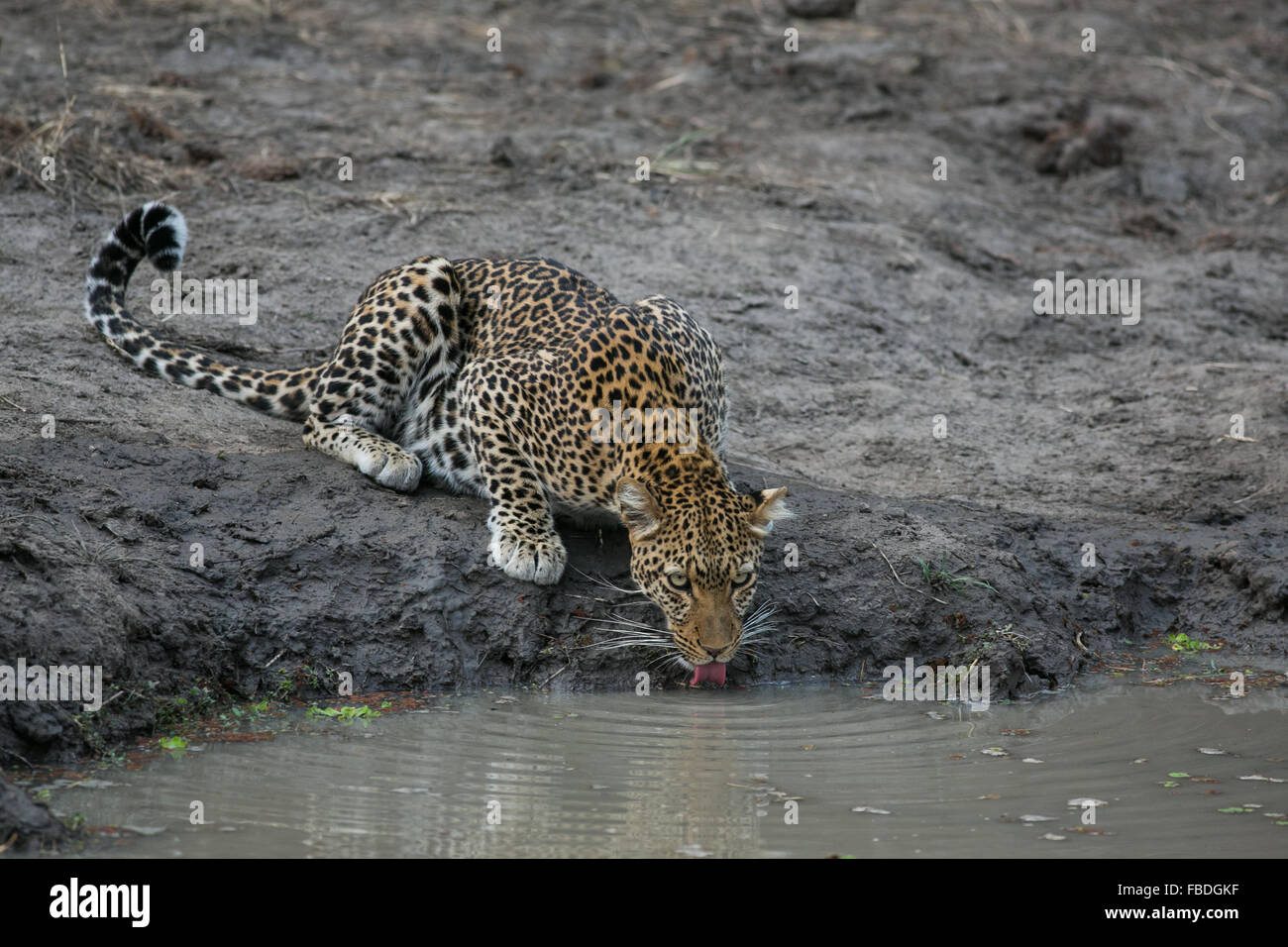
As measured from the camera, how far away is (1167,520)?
31.8ft

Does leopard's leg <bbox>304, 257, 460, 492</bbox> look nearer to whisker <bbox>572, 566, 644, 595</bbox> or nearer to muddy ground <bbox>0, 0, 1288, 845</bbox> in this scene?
muddy ground <bbox>0, 0, 1288, 845</bbox>

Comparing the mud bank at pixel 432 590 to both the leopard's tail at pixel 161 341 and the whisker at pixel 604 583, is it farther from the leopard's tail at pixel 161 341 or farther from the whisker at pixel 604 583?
the leopard's tail at pixel 161 341

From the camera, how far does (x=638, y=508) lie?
7355 mm

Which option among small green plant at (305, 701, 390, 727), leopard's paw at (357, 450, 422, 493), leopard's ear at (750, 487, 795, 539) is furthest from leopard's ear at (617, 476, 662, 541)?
leopard's paw at (357, 450, 422, 493)

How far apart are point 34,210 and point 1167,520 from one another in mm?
8296

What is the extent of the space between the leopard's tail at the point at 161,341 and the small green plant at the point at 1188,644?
17.1 feet

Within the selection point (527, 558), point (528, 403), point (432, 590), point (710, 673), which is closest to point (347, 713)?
point (432, 590)

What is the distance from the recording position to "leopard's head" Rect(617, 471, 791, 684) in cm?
720

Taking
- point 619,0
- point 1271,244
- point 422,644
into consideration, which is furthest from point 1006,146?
point 422,644

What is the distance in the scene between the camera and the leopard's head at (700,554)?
7.20 m

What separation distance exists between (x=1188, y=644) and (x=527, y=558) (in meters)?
3.78

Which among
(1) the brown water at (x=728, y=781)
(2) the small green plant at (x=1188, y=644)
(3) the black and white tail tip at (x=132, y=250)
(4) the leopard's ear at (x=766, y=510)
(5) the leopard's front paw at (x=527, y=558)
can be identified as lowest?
(1) the brown water at (x=728, y=781)

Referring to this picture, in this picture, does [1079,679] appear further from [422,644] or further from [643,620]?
→ [422,644]

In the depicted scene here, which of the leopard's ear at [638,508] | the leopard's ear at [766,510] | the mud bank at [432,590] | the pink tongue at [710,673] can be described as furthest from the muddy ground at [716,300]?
the leopard's ear at [766,510]
